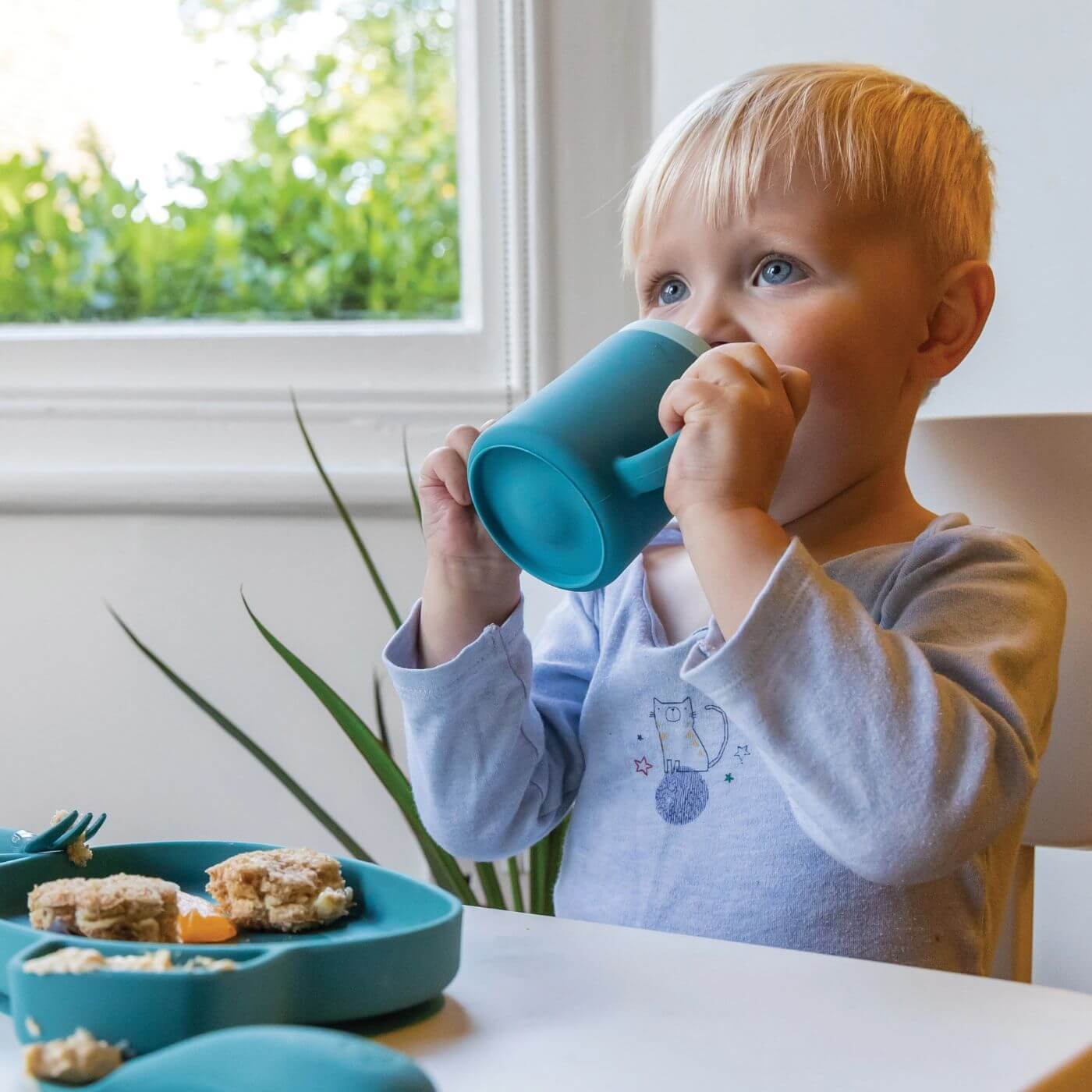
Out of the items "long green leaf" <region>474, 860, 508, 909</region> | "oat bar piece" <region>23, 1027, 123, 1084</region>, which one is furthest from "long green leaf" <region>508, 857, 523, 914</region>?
"oat bar piece" <region>23, 1027, 123, 1084</region>

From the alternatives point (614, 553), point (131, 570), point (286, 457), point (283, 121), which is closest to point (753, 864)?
point (614, 553)

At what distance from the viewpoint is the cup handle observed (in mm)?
720

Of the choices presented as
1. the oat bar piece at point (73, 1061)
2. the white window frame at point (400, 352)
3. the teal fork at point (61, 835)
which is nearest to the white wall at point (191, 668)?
the white window frame at point (400, 352)

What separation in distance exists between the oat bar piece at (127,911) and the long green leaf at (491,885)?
944 mm

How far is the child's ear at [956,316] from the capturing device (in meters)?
1.01

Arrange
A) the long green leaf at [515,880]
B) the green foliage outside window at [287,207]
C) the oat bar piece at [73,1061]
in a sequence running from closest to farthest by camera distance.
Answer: the oat bar piece at [73,1061]
the long green leaf at [515,880]
the green foliage outside window at [287,207]

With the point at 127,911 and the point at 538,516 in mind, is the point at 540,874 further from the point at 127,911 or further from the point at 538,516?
the point at 127,911

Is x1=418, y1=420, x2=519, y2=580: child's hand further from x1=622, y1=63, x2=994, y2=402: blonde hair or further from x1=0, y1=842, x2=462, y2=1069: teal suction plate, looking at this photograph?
x1=0, y1=842, x2=462, y2=1069: teal suction plate

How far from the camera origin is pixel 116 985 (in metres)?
0.45

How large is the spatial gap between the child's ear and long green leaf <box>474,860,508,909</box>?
0.76 meters

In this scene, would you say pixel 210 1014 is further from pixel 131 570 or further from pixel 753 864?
pixel 131 570

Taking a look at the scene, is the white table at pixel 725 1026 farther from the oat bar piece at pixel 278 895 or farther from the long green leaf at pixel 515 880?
the long green leaf at pixel 515 880

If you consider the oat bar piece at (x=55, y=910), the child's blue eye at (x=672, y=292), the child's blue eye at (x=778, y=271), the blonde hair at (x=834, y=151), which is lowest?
the oat bar piece at (x=55, y=910)

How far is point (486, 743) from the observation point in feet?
3.21
